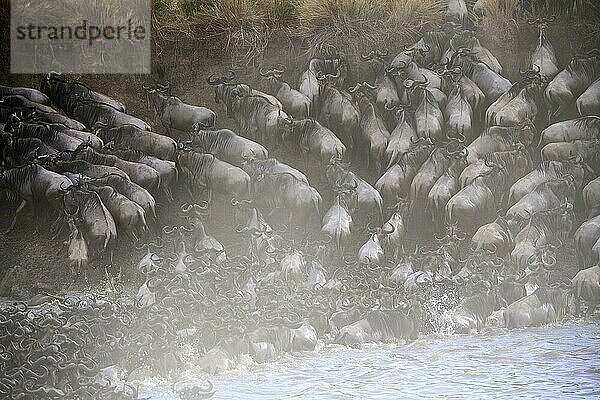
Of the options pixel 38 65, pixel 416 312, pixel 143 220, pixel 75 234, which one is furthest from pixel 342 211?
pixel 38 65

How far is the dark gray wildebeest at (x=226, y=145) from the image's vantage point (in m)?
3.71

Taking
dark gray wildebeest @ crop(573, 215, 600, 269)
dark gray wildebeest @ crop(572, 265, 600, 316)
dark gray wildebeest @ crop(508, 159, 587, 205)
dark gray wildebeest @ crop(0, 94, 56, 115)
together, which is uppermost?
dark gray wildebeest @ crop(0, 94, 56, 115)

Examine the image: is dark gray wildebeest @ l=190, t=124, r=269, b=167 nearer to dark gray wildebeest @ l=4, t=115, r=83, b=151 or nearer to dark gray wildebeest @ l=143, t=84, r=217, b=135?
dark gray wildebeest @ l=143, t=84, r=217, b=135

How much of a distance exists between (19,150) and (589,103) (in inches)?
90.3

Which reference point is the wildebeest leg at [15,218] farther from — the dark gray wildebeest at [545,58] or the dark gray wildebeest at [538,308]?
the dark gray wildebeest at [545,58]

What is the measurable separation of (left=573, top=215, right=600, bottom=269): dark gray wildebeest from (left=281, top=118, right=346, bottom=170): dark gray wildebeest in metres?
0.99

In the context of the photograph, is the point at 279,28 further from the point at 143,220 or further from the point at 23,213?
the point at 23,213

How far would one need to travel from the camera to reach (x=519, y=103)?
12.4 ft

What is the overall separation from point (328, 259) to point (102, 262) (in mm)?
879

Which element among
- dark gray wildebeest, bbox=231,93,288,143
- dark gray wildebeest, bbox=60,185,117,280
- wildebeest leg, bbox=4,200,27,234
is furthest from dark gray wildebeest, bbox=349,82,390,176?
wildebeest leg, bbox=4,200,27,234

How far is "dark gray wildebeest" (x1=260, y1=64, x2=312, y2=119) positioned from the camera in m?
3.78

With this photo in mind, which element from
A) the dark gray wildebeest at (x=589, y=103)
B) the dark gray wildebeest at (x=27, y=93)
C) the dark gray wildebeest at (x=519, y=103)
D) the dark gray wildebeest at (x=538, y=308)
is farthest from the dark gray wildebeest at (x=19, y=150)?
the dark gray wildebeest at (x=589, y=103)

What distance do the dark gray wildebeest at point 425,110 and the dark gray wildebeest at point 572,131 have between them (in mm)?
A: 421

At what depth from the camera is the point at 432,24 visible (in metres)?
3.79
